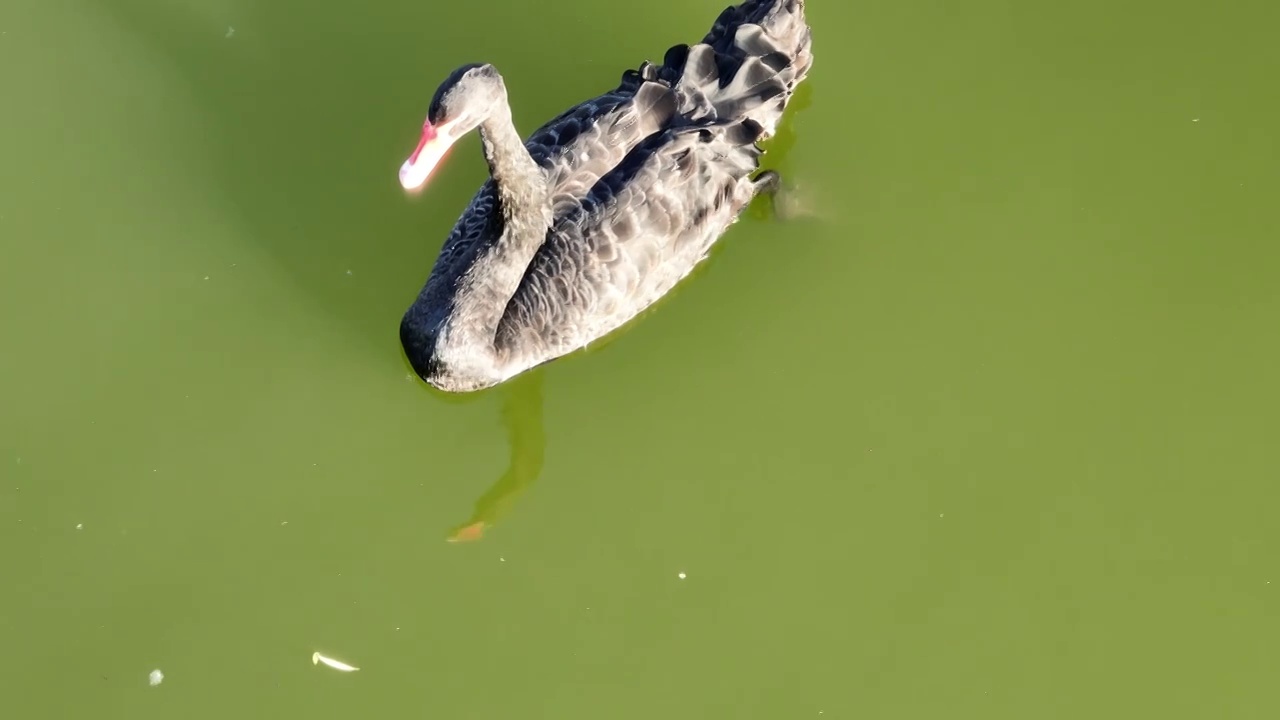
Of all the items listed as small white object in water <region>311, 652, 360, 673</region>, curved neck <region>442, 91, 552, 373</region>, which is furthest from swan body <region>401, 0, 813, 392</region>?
small white object in water <region>311, 652, 360, 673</region>

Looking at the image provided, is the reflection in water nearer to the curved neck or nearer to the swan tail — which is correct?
the curved neck

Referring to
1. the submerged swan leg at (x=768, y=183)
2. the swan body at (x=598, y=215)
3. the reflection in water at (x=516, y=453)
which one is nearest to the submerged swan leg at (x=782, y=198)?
the submerged swan leg at (x=768, y=183)

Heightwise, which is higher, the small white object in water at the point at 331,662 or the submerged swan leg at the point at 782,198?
the submerged swan leg at the point at 782,198

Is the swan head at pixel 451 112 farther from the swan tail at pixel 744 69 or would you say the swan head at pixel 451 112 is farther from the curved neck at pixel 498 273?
the swan tail at pixel 744 69

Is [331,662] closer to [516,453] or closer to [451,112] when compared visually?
[516,453]

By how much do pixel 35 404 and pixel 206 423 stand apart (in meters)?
0.75

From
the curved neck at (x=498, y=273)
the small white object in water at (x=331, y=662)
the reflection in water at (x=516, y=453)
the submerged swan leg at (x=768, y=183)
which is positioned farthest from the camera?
the submerged swan leg at (x=768, y=183)

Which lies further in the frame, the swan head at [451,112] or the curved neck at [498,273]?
the curved neck at [498,273]

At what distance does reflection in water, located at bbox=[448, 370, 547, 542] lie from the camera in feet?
14.3

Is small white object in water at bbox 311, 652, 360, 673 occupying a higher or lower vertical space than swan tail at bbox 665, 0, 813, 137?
lower

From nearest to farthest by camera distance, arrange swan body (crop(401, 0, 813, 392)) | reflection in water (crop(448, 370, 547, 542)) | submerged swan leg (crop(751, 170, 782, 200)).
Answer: swan body (crop(401, 0, 813, 392)) → reflection in water (crop(448, 370, 547, 542)) → submerged swan leg (crop(751, 170, 782, 200))

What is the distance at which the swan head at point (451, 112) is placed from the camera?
130 inches

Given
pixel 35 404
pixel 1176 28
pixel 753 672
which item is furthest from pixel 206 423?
pixel 1176 28

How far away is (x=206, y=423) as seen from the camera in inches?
177
